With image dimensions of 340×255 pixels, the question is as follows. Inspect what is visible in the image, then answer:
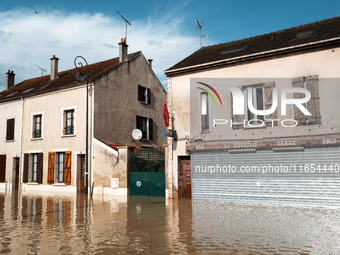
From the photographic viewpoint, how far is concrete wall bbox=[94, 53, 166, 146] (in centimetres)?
2000

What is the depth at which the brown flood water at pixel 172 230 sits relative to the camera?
6273 mm

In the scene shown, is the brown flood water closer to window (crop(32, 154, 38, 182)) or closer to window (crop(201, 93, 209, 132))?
window (crop(201, 93, 209, 132))

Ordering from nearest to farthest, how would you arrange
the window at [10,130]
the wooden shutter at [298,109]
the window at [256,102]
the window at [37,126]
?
the wooden shutter at [298,109], the window at [256,102], the window at [37,126], the window at [10,130]

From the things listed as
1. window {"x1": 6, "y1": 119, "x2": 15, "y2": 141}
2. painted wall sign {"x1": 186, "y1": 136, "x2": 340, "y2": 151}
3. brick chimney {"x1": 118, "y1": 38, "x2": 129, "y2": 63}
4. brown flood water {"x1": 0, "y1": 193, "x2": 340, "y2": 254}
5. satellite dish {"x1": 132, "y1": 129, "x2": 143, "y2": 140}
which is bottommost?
brown flood water {"x1": 0, "y1": 193, "x2": 340, "y2": 254}

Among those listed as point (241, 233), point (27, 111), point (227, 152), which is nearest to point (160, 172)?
point (227, 152)

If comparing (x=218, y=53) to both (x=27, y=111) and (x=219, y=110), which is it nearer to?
(x=219, y=110)

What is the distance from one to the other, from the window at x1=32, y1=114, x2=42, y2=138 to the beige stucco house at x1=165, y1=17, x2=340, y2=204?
428 inches

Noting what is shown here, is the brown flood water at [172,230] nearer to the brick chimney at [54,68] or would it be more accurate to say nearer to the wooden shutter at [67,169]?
the wooden shutter at [67,169]

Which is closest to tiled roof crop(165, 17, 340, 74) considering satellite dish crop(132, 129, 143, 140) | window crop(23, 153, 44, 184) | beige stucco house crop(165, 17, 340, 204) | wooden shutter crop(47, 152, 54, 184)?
beige stucco house crop(165, 17, 340, 204)

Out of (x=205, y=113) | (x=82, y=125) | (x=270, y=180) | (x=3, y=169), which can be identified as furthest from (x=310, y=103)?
(x=3, y=169)

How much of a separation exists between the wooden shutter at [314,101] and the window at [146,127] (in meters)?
12.7

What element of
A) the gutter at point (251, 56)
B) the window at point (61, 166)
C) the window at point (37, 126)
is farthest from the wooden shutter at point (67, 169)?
the gutter at point (251, 56)

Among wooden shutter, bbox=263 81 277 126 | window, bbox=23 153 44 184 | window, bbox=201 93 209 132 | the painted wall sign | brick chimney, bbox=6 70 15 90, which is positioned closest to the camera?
the painted wall sign

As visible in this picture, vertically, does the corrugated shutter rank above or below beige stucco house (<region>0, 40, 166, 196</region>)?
below
